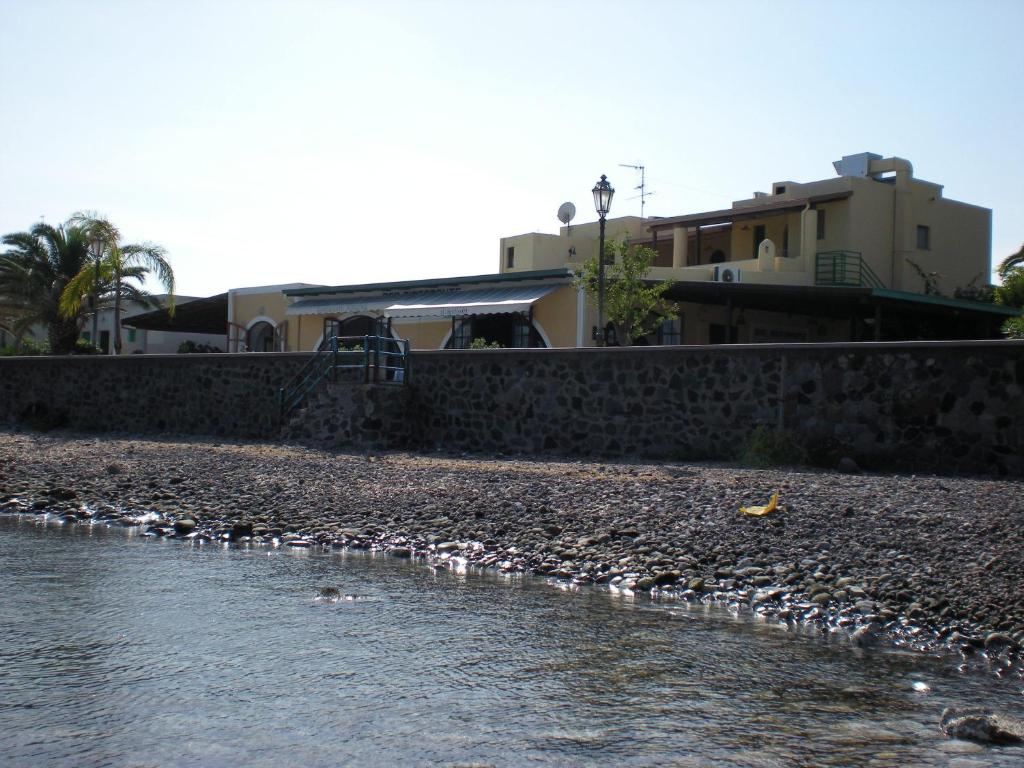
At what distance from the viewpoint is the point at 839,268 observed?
1336 inches

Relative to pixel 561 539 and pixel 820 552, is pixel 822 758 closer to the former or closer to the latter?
pixel 820 552

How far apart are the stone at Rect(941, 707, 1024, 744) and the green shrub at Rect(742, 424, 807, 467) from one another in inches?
Answer: 356

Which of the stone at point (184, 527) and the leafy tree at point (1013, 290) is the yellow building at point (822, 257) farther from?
the stone at point (184, 527)

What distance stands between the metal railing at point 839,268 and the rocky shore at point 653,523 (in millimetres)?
20169

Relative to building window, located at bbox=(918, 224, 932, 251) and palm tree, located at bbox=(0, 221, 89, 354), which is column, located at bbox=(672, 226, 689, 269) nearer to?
building window, located at bbox=(918, 224, 932, 251)

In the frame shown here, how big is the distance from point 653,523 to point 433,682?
4578 millimetres

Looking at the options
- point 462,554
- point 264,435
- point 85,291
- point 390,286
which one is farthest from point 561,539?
point 85,291

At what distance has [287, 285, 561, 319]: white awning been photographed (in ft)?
87.4

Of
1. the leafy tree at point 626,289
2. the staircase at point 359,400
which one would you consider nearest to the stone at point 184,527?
the staircase at point 359,400

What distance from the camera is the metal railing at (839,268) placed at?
111 feet

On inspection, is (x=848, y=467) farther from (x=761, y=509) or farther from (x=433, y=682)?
(x=433, y=682)

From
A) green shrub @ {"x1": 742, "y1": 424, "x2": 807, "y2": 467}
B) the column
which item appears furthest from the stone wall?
the column

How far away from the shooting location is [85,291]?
1254 inches

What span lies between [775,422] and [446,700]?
10.2m
